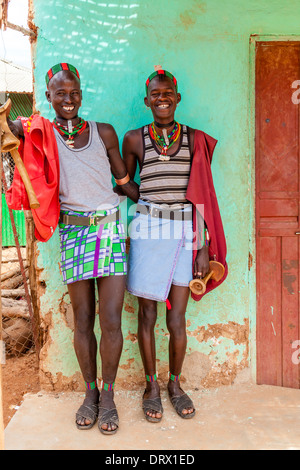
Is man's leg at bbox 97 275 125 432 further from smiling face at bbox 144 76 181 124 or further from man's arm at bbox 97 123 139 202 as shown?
smiling face at bbox 144 76 181 124

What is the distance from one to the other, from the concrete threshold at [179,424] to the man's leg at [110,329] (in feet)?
0.79

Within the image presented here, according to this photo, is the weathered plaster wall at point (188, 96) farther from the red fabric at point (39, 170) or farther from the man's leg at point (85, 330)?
the red fabric at point (39, 170)

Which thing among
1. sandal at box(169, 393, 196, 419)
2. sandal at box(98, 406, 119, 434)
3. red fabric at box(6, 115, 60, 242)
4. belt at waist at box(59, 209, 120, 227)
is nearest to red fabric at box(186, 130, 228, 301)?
belt at waist at box(59, 209, 120, 227)

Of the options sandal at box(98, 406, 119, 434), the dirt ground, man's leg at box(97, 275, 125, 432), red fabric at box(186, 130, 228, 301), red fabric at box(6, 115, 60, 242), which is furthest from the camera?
the dirt ground

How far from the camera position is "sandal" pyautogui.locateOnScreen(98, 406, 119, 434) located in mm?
2594

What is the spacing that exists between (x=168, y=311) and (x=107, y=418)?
2.49 ft

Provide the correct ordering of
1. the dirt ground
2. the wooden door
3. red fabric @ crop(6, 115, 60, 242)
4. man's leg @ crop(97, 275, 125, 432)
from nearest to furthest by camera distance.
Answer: red fabric @ crop(6, 115, 60, 242)
man's leg @ crop(97, 275, 125, 432)
the wooden door
the dirt ground

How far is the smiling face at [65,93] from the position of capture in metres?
2.60

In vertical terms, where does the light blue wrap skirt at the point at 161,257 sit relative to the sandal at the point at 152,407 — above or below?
above

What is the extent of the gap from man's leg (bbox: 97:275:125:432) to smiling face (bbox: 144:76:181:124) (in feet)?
3.54

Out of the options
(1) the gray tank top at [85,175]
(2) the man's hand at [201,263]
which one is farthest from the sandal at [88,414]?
(1) the gray tank top at [85,175]

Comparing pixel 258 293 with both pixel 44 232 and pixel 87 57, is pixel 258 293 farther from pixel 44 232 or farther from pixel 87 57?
pixel 87 57

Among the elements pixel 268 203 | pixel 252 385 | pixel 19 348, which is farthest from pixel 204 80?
pixel 19 348

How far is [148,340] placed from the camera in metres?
2.91
